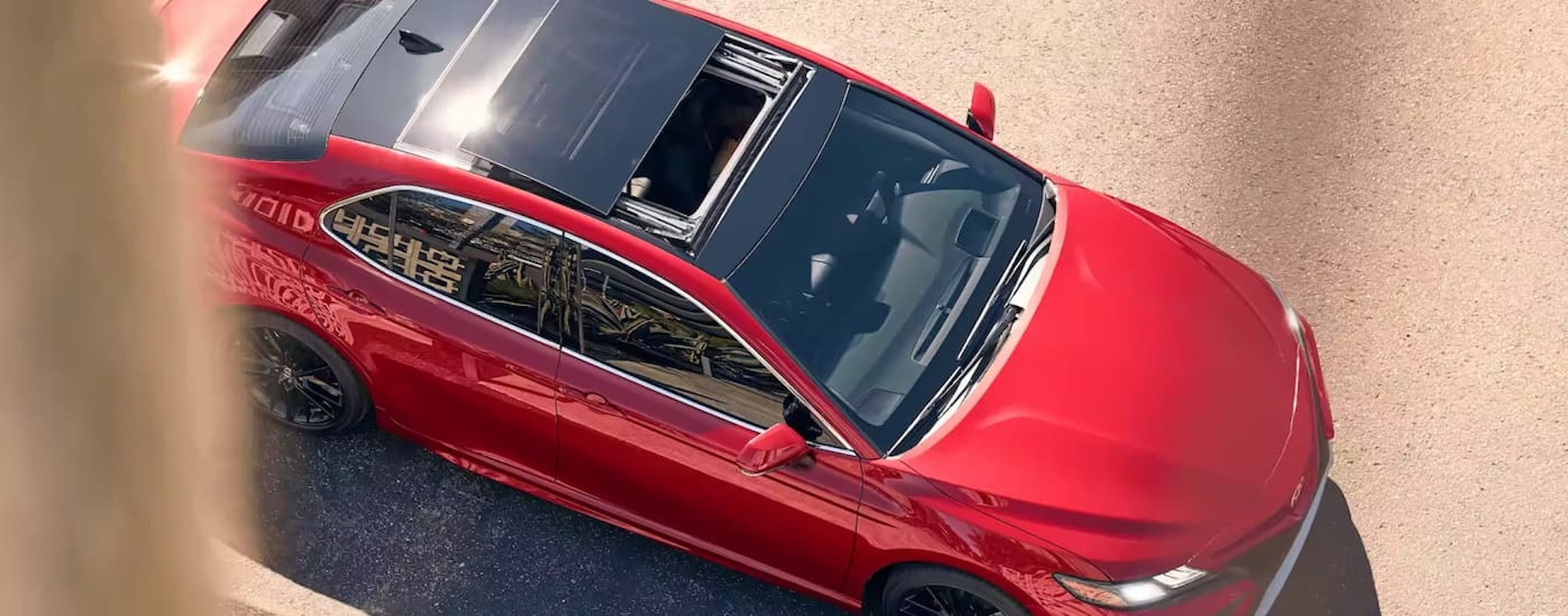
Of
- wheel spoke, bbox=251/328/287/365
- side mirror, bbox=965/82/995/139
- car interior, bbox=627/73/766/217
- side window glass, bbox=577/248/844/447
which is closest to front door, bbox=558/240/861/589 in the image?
side window glass, bbox=577/248/844/447

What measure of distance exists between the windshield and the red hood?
0.19 meters

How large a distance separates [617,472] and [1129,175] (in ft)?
9.80

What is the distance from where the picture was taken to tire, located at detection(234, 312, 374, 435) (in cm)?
433

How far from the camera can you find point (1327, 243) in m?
5.72

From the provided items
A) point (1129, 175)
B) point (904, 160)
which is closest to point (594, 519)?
point (904, 160)

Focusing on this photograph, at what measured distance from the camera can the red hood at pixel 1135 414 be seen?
12.6 ft

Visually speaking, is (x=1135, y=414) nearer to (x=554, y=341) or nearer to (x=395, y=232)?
(x=554, y=341)

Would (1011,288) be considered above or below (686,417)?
above

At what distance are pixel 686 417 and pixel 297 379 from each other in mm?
1596

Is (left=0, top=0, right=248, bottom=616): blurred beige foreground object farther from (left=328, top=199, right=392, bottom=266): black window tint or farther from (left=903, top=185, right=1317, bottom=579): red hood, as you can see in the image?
(left=328, top=199, right=392, bottom=266): black window tint

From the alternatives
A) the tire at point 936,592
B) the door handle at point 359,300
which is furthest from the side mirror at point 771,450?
the door handle at point 359,300

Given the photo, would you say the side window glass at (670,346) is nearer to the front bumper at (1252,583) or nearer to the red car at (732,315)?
the red car at (732,315)

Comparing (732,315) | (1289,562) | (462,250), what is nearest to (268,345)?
(462,250)

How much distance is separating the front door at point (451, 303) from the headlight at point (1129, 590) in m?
1.73
